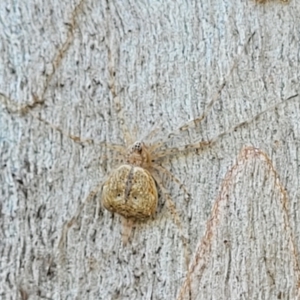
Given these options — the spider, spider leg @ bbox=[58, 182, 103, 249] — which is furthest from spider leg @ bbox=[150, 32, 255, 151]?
spider leg @ bbox=[58, 182, 103, 249]

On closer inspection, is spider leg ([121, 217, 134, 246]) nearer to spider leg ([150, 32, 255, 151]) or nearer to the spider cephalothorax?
the spider cephalothorax

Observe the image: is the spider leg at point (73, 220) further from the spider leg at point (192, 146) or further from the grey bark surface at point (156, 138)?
the spider leg at point (192, 146)

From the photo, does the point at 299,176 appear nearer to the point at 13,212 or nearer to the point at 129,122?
the point at 129,122

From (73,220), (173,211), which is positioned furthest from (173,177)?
(73,220)

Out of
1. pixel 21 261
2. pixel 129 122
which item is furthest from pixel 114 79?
pixel 21 261

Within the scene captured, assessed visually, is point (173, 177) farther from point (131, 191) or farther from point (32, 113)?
point (32, 113)
